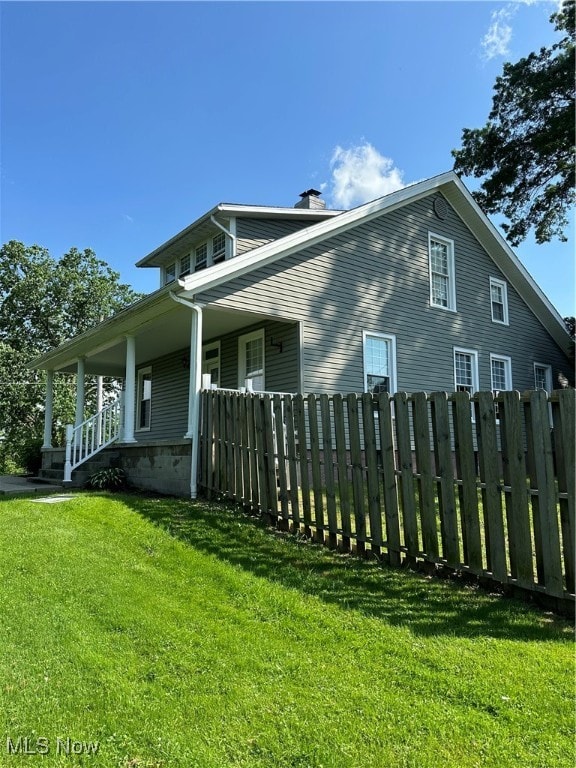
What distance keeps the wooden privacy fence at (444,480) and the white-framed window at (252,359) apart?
4.90 metres

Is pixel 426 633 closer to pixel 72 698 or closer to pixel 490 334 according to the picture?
pixel 72 698

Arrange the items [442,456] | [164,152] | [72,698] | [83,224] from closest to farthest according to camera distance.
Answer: [72,698] → [442,456] → [164,152] → [83,224]

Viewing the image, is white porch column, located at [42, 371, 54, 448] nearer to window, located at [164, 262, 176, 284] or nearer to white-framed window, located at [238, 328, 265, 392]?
window, located at [164, 262, 176, 284]

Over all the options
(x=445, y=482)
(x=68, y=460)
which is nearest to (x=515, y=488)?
(x=445, y=482)

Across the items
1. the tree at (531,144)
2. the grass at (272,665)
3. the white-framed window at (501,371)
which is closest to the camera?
the grass at (272,665)

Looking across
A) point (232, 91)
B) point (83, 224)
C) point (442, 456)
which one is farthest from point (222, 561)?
point (83, 224)

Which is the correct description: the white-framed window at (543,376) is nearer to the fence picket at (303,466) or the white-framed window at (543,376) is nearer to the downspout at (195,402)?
the downspout at (195,402)

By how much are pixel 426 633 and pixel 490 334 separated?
1256cm

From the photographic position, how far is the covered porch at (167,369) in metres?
8.87

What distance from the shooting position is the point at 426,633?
11.0ft

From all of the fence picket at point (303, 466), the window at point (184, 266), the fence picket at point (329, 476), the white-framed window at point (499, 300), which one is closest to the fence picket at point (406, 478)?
the fence picket at point (329, 476)

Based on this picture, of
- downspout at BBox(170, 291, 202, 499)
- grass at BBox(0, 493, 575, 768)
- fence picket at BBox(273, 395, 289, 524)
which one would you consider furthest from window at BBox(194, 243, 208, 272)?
grass at BBox(0, 493, 575, 768)

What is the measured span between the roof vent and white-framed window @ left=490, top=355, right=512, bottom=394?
6.34 metres

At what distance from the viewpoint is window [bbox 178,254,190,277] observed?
14218 millimetres
